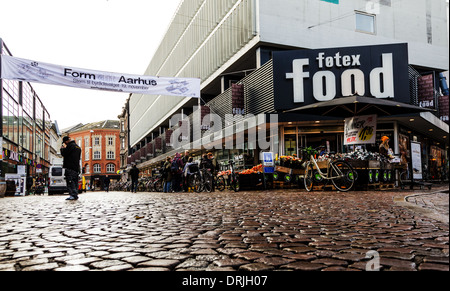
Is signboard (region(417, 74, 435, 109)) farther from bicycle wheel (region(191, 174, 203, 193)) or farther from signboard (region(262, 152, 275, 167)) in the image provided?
bicycle wheel (region(191, 174, 203, 193))

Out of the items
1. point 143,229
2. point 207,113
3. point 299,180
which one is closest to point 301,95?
point 299,180

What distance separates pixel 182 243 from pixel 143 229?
1.17 metres

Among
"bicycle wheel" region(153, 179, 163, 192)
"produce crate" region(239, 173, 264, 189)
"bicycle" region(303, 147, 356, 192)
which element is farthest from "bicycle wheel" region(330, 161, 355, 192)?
"bicycle wheel" region(153, 179, 163, 192)

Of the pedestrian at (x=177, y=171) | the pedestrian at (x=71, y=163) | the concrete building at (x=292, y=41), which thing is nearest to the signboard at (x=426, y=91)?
the concrete building at (x=292, y=41)

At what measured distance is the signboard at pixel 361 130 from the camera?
41.2 ft

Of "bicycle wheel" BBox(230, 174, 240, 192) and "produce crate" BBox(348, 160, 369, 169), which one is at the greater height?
"produce crate" BBox(348, 160, 369, 169)

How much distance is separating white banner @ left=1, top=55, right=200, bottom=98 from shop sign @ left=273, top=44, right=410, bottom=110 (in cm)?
478

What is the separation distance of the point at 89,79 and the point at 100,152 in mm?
81210

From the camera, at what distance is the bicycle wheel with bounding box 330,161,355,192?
11453 mm

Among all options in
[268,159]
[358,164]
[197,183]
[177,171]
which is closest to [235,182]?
[268,159]
